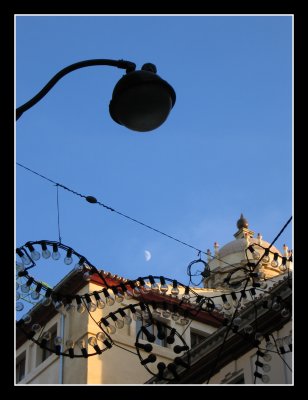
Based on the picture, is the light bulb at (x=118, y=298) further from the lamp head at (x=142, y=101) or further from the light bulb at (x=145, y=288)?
the lamp head at (x=142, y=101)

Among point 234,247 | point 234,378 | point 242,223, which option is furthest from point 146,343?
point 242,223

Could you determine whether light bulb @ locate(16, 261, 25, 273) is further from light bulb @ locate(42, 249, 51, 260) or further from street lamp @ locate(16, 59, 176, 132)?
street lamp @ locate(16, 59, 176, 132)

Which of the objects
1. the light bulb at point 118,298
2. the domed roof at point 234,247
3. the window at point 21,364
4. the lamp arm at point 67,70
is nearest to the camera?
the lamp arm at point 67,70

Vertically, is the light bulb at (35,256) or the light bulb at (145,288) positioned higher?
the light bulb at (145,288)

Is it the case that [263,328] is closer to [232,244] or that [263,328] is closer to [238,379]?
[238,379]

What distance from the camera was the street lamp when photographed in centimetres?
852

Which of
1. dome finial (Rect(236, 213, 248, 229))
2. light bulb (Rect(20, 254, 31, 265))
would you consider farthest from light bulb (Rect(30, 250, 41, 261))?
dome finial (Rect(236, 213, 248, 229))

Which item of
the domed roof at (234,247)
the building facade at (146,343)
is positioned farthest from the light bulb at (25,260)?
the domed roof at (234,247)

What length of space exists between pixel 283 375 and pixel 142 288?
10101 mm

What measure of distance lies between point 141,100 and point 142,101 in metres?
0.01

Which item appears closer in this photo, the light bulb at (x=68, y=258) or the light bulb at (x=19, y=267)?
the light bulb at (x=19, y=267)

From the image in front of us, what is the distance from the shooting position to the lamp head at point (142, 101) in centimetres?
852
